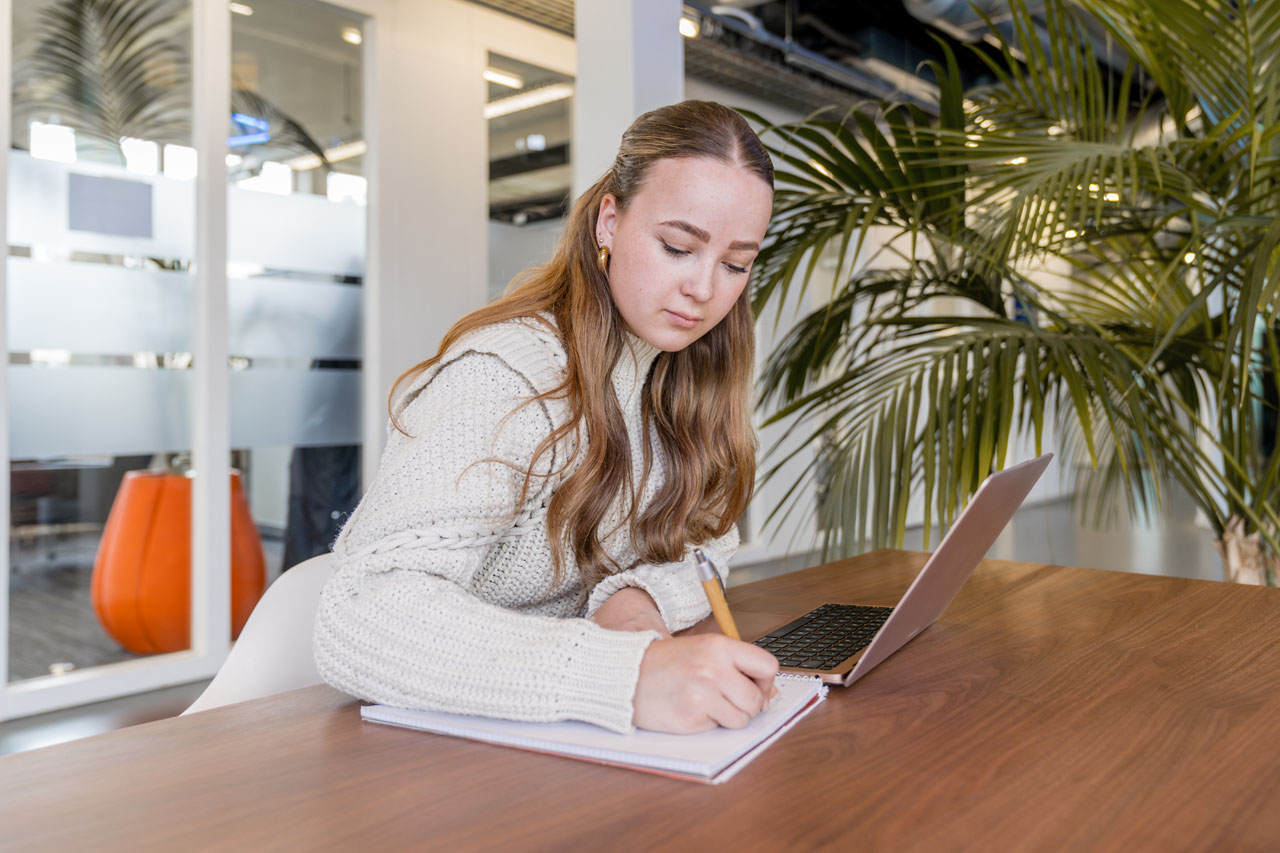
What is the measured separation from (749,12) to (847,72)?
66 centimetres

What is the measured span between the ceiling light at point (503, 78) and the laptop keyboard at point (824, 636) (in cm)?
375

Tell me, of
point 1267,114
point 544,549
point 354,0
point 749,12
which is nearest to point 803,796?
point 544,549

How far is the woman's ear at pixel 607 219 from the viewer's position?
1176mm

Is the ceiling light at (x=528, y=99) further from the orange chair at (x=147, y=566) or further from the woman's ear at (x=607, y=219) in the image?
the woman's ear at (x=607, y=219)

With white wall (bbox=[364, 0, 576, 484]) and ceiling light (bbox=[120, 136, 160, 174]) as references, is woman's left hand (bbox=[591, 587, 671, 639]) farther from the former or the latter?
white wall (bbox=[364, 0, 576, 484])

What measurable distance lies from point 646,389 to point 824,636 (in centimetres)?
41

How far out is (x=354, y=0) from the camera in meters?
3.89

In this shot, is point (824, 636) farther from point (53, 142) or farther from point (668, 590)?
point (53, 142)

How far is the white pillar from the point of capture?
2482mm

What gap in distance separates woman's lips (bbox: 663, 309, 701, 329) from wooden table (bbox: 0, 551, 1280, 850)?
41 centimetres

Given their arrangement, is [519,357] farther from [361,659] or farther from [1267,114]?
[1267,114]

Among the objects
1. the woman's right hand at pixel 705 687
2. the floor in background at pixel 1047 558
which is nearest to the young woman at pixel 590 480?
the woman's right hand at pixel 705 687

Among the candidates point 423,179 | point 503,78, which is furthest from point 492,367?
point 503,78

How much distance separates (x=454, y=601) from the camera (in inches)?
33.7
